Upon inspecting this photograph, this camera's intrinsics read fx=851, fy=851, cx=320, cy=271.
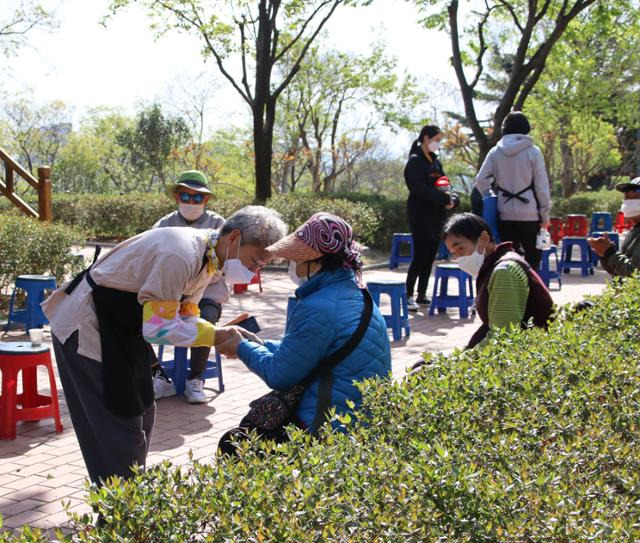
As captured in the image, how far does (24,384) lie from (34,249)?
15.3 ft

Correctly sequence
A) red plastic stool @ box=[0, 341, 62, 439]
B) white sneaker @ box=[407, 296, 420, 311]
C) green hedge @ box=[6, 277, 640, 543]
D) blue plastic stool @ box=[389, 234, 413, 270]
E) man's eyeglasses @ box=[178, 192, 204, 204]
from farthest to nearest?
blue plastic stool @ box=[389, 234, 413, 270]
white sneaker @ box=[407, 296, 420, 311]
man's eyeglasses @ box=[178, 192, 204, 204]
red plastic stool @ box=[0, 341, 62, 439]
green hedge @ box=[6, 277, 640, 543]

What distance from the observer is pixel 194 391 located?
6.39 metres

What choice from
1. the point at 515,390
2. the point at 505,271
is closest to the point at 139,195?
the point at 505,271

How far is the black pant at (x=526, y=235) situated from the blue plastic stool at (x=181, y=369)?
3.98 metres

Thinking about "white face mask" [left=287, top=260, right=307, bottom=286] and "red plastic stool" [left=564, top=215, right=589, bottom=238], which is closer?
"white face mask" [left=287, top=260, right=307, bottom=286]

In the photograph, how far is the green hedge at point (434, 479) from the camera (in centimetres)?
200

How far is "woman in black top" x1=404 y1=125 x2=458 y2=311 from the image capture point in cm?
1009

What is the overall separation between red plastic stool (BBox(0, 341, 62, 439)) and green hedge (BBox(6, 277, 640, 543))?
10.4 feet

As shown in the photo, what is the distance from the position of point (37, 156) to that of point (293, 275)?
157 ft

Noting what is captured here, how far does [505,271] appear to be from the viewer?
4.96 metres

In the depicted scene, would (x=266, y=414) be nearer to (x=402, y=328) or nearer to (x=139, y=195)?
(x=402, y=328)

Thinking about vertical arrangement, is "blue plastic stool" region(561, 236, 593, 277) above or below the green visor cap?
below

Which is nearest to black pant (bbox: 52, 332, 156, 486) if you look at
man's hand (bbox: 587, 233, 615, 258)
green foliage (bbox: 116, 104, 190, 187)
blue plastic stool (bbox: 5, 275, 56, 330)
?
man's hand (bbox: 587, 233, 615, 258)

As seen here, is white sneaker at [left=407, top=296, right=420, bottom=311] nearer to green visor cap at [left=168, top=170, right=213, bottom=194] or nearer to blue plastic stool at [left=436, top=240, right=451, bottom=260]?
green visor cap at [left=168, top=170, right=213, bottom=194]
